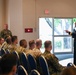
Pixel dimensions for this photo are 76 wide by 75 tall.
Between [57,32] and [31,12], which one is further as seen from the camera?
[57,32]

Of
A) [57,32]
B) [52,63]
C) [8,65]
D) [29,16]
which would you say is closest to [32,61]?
[52,63]

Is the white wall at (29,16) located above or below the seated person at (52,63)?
above

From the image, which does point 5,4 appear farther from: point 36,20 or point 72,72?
point 72,72

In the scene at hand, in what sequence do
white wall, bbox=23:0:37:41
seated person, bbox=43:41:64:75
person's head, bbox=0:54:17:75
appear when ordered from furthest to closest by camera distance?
white wall, bbox=23:0:37:41 → seated person, bbox=43:41:64:75 → person's head, bbox=0:54:17:75

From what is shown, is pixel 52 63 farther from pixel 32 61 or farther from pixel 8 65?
pixel 8 65

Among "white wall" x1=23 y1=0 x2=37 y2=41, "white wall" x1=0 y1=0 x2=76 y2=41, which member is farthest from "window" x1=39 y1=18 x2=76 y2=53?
"white wall" x1=23 y1=0 x2=37 y2=41

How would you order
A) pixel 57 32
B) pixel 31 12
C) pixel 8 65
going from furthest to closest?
pixel 57 32 < pixel 31 12 < pixel 8 65

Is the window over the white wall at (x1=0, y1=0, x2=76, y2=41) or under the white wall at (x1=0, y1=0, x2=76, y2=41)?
under

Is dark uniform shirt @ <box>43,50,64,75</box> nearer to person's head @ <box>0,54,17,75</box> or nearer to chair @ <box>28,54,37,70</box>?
chair @ <box>28,54,37,70</box>

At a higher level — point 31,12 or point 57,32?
point 31,12

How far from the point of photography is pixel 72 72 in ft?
4.97

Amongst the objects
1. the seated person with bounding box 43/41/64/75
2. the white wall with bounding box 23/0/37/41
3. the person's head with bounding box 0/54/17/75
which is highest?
the white wall with bounding box 23/0/37/41

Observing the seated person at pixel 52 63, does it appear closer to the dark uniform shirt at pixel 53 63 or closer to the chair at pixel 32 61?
the dark uniform shirt at pixel 53 63

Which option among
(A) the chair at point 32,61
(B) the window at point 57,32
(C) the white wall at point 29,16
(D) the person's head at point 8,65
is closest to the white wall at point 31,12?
(C) the white wall at point 29,16
